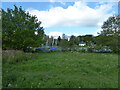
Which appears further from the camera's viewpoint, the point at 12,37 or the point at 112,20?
the point at 112,20

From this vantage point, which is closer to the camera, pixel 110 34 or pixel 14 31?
pixel 14 31

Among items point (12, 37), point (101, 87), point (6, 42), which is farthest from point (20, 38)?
point (101, 87)

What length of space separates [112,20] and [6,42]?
40.3 feet

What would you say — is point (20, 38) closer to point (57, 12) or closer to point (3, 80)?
point (57, 12)

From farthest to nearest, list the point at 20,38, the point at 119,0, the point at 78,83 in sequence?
the point at 20,38 → the point at 119,0 → the point at 78,83

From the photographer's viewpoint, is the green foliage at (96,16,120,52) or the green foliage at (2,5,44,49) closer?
the green foliage at (2,5,44,49)

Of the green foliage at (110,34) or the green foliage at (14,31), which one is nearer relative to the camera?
the green foliage at (14,31)

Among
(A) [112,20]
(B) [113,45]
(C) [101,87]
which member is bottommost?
(C) [101,87]

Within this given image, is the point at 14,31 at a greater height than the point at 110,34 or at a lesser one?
lesser

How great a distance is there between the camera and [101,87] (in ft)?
6.29

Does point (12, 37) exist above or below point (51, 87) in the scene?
above

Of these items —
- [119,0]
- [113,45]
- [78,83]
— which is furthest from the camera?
[113,45]

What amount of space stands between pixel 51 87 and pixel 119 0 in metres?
2.84

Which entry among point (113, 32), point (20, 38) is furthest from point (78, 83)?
point (113, 32)
